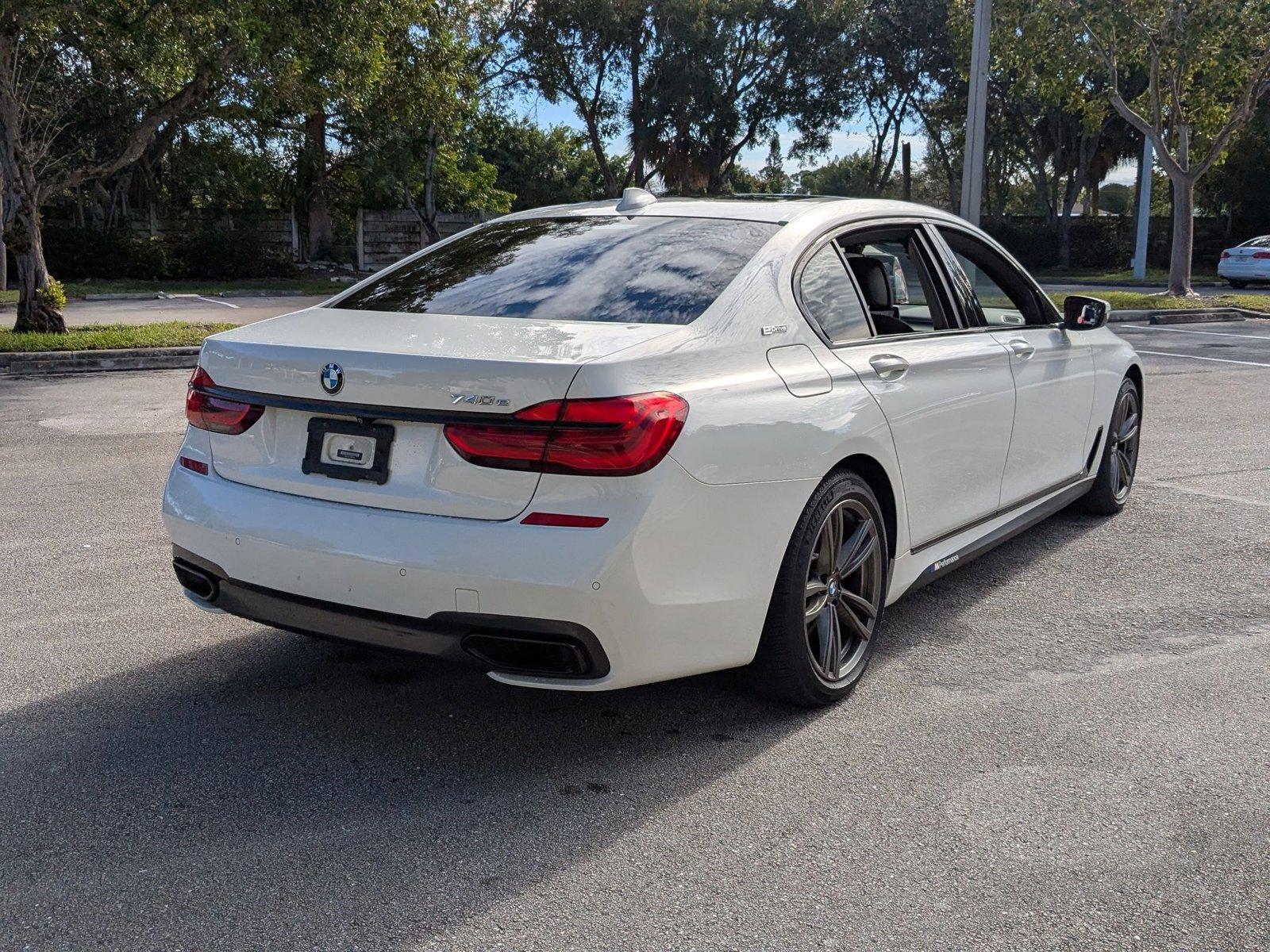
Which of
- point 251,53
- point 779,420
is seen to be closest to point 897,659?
point 779,420

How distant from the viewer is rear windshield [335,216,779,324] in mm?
3770

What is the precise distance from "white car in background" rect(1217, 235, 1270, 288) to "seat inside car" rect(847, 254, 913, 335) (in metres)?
29.1

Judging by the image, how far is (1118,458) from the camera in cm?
651

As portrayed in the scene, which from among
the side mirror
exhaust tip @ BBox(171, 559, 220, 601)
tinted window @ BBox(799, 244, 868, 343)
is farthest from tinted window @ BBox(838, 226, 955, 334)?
exhaust tip @ BBox(171, 559, 220, 601)

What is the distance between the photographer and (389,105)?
1873 cm

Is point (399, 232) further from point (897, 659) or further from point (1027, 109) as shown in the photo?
point (897, 659)

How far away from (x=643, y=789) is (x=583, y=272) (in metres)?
1.67

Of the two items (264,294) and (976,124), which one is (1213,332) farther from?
(264,294)

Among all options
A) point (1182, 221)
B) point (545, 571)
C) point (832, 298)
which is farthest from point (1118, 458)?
point (1182, 221)

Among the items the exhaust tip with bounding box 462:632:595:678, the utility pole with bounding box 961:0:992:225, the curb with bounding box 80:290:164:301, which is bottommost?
the exhaust tip with bounding box 462:632:595:678

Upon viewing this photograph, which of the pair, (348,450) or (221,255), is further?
(221,255)

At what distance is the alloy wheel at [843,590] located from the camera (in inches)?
151

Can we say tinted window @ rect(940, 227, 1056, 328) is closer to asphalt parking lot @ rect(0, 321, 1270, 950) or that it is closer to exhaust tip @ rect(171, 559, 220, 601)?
asphalt parking lot @ rect(0, 321, 1270, 950)

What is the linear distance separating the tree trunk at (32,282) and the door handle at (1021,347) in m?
13.4
